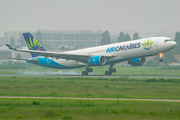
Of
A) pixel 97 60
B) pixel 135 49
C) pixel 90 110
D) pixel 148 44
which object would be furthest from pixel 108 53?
pixel 90 110

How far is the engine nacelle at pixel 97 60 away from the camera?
49.2m

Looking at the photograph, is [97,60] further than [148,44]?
Yes

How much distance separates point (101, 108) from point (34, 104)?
4.83 meters

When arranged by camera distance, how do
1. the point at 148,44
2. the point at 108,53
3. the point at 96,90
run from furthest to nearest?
the point at 108,53, the point at 148,44, the point at 96,90

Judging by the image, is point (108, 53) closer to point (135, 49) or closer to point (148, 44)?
point (135, 49)

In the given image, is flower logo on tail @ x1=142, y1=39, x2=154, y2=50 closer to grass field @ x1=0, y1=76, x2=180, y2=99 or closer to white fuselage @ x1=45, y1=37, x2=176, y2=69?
white fuselage @ x1=45, y1=37, x2=176, y2=69

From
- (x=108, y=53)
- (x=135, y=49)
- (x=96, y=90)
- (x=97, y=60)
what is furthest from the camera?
(x=108, y=53)

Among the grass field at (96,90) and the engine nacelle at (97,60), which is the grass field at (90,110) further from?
the engine nacelle at (97,60)

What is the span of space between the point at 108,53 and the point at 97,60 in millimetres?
2661

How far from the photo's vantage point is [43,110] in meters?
17.9

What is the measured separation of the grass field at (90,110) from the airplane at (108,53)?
2593 centimetres

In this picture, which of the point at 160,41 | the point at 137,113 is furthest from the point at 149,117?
the point at 160,41

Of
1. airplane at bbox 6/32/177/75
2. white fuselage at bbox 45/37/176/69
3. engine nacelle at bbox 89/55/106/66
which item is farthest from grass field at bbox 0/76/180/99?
engine nacelle at bbox 89/55/106/66

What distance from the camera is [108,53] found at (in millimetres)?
50500
